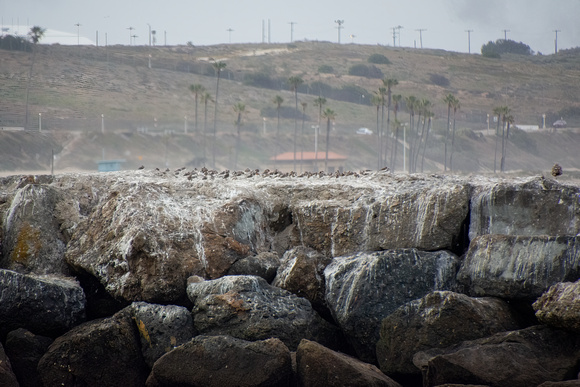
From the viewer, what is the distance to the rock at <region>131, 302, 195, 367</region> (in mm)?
10016

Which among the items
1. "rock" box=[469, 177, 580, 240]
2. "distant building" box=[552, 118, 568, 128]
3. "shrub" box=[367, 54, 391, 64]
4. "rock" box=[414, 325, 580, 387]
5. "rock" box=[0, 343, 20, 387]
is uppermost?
"shrub" box=[367, 54, 391, 64]

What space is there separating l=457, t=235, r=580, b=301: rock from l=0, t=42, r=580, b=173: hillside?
44695 millimetres

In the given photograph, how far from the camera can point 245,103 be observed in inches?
3334

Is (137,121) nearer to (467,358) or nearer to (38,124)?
(38,124)

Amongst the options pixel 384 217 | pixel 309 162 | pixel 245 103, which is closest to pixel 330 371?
pixel 384 217

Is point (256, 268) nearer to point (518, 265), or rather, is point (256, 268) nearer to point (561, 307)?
point (518, 265)

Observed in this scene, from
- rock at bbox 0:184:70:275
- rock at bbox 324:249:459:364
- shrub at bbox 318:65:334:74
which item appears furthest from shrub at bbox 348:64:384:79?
rock at bbox 324:249:459:364

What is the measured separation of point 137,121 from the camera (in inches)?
2749

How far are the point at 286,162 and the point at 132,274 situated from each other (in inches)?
2080

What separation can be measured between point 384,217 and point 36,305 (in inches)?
239

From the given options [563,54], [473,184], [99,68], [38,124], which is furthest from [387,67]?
[473,184]

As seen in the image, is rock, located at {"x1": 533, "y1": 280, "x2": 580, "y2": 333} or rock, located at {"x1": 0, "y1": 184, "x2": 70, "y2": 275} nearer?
rock, located at {"x1": 533, "y1": 280, "x2": 580, "y2": 333}

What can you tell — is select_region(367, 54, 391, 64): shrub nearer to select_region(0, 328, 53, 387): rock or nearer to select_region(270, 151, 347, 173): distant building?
select_region(270, 151, 347, 173): distant building

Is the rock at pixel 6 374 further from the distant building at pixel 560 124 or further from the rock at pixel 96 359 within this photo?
the distant building at pixel 560 124
